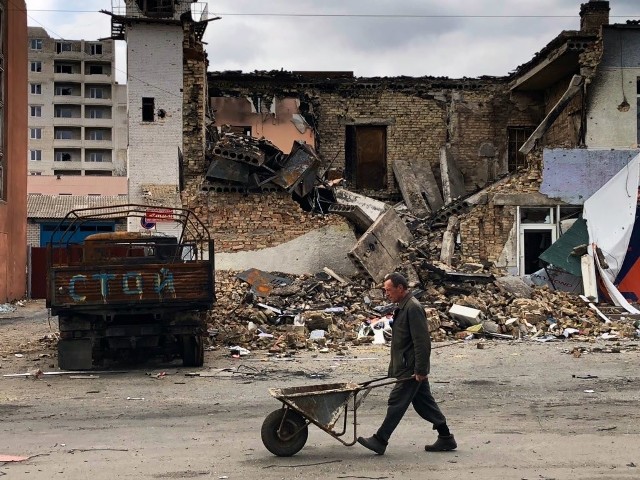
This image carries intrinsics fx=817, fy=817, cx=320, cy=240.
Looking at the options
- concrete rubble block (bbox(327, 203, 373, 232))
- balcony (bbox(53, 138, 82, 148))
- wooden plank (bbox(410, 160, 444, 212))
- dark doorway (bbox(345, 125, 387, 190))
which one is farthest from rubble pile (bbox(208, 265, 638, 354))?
balcony (bbox(53, 138, 82, 148))

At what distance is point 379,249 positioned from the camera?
2047 cm

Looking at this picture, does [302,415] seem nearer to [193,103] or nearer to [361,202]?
[361,202]

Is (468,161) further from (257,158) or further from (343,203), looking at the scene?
(257,158)

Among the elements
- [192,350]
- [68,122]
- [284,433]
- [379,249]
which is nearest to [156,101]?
[379,249]

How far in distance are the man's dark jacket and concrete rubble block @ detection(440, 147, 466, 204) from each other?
2004 cm

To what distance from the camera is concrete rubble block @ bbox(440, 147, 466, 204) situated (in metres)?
27.1

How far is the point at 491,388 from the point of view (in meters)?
10.5

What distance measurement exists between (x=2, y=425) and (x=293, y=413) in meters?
3.42

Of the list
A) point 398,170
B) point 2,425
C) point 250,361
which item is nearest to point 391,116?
point 398,170

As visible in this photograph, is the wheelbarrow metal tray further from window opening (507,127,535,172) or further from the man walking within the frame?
window opening (507,127,535,172)

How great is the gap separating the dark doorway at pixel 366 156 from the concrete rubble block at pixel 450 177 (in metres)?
2.03

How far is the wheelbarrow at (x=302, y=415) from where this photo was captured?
6.76 metres

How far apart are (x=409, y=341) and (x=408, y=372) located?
0.27m

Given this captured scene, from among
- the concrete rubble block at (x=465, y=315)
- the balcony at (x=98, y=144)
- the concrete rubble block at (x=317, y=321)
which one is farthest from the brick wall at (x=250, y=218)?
the balcony at (x=98, y=144)
